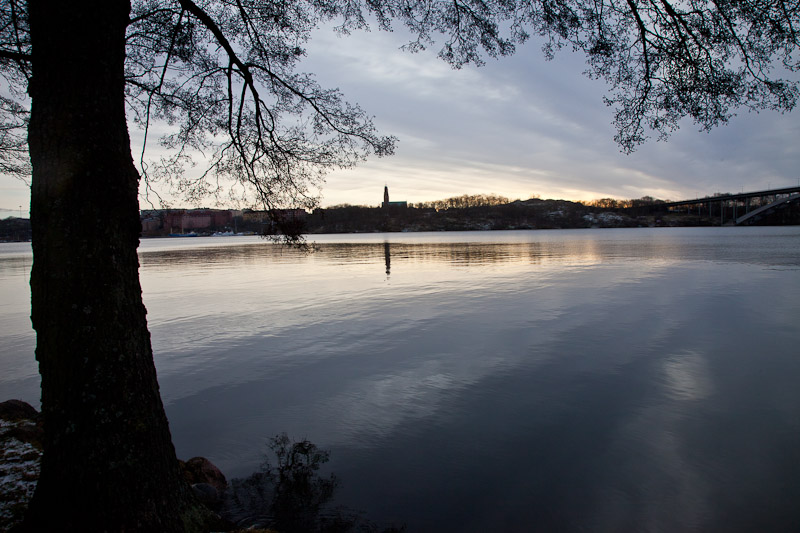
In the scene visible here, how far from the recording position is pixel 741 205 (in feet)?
479

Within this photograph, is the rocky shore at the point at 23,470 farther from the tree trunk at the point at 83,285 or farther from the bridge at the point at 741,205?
the bridge at the point at 741,205

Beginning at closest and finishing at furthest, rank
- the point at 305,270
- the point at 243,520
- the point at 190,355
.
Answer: the point at 243,520
the point at 190,355
the point at 305,270

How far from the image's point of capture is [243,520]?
473 cm

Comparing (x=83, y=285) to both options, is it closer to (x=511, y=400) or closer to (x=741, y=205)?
(x=511, y=400)

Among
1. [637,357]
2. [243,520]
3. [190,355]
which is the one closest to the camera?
[243,520]

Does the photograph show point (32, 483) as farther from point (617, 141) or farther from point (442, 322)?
point (442, 322)

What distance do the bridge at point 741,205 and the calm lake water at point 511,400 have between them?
147 metres

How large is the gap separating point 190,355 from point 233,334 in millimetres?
2041

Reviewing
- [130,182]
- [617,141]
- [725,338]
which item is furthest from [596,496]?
[725,338]

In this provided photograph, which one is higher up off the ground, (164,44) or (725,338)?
(164,44)

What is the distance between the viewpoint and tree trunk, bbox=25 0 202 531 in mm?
2727

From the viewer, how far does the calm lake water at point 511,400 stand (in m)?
4.98

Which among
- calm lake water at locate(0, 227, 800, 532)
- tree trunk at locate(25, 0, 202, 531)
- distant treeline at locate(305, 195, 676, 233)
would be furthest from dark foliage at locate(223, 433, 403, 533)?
distant treeline at locate(305, 195, 676, 233)

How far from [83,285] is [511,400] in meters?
6.66
